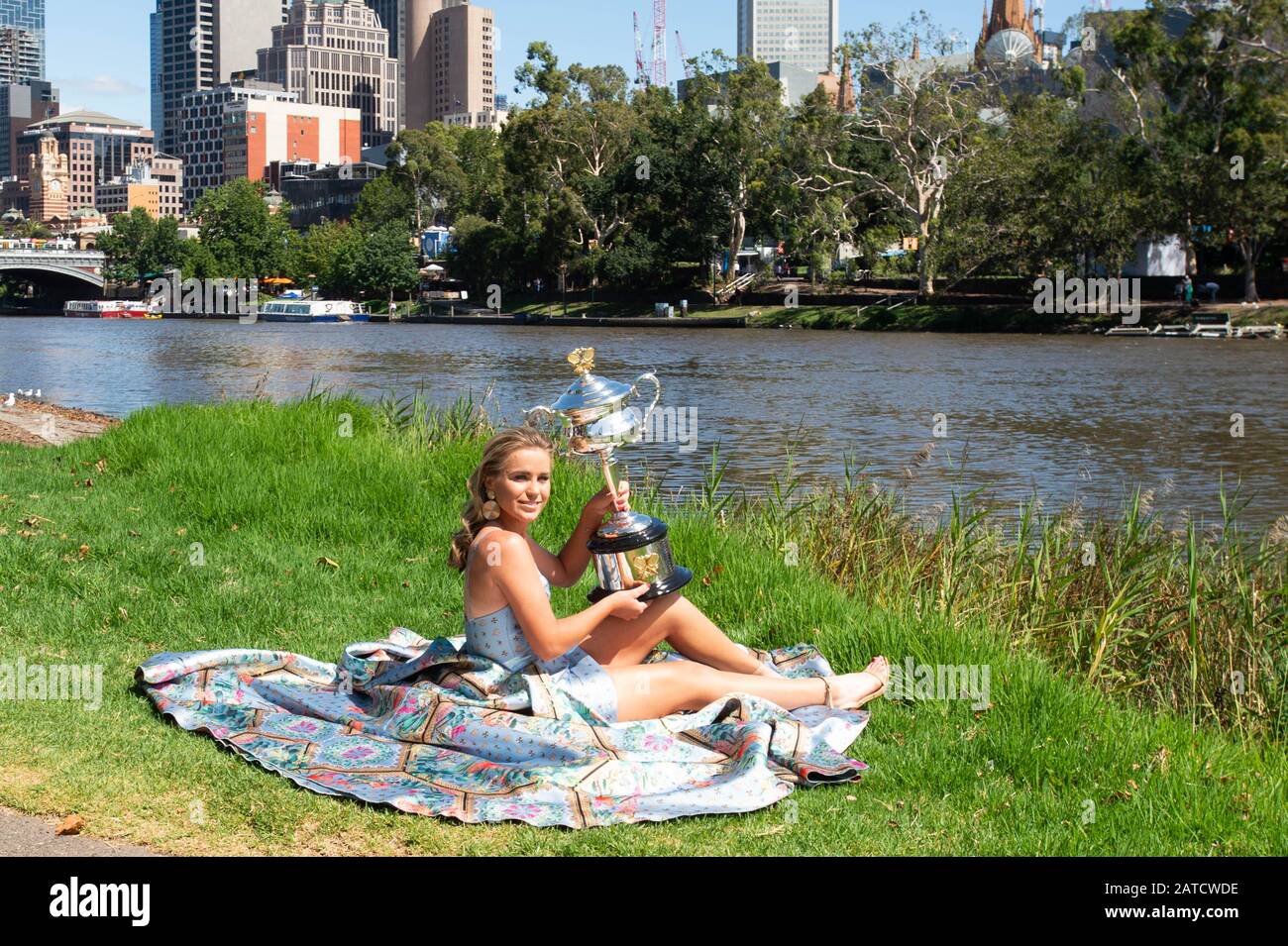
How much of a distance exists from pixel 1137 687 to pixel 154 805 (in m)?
5.07

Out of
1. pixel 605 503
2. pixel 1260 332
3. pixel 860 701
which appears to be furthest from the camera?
pixel 1260 332

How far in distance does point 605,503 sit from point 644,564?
1.00 feet

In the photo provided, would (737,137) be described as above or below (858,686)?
above

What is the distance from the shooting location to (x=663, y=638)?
19.1 ft

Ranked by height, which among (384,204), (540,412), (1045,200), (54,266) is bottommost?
(540,412)

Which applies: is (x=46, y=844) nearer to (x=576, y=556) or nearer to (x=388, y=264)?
(x=576, y=556)

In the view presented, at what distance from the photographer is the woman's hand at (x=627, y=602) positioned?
17.7 feet

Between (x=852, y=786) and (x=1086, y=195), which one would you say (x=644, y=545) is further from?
(x=1086, y=195)

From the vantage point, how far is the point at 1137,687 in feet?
25.3

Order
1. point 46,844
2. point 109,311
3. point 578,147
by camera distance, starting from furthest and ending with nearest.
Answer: point 109,311 → point 578,147 → point 46,844

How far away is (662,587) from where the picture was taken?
217 inches

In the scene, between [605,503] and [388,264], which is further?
[388,264]
